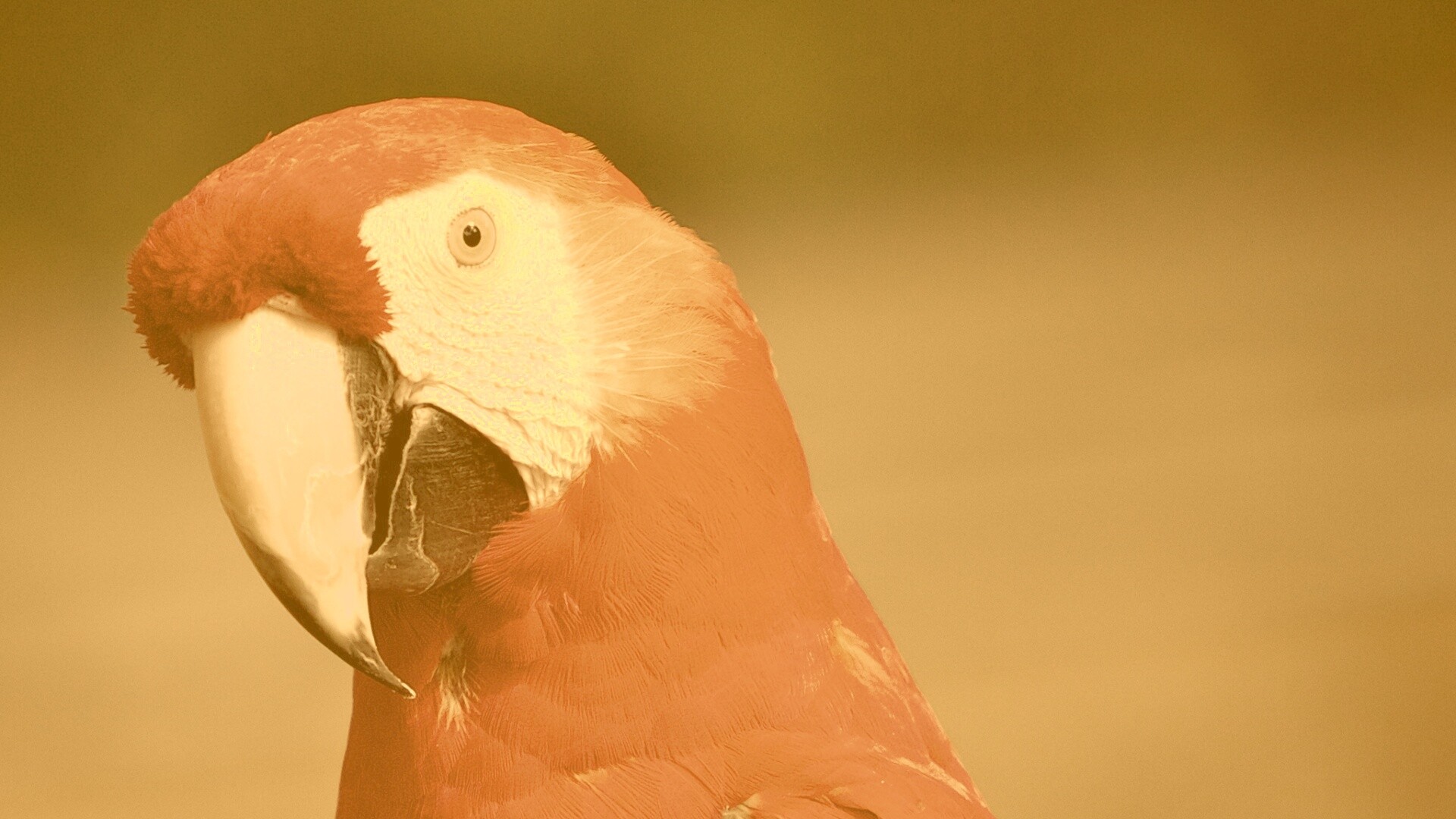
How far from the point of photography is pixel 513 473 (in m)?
0.53

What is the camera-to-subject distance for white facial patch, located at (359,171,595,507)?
0.49 meters

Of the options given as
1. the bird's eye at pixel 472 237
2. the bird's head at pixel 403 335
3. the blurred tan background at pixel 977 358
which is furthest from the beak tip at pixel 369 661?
the blurred tan background at pixel 977 358

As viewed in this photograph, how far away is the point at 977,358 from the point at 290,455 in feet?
4.70

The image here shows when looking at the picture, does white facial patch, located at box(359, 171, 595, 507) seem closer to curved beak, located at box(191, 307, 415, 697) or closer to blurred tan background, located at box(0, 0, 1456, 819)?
curved beak, located at box(191, 307, 415, 697)

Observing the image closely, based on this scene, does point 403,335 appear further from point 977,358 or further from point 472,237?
point 977,358

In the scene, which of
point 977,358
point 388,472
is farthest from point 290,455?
point 977,358

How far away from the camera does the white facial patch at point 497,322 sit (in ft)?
1.61

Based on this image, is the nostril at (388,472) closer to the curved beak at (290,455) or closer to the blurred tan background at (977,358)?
the curved beak at (290,455)

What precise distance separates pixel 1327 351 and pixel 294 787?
1.57m

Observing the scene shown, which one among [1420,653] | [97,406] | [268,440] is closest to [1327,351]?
[1420,653]

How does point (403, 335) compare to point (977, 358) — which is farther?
point (977, 358)

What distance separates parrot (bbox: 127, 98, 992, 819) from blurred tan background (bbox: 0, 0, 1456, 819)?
0.96m

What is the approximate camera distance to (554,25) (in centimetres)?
151

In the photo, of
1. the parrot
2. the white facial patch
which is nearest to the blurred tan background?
the parrot
